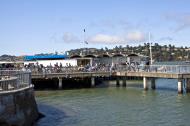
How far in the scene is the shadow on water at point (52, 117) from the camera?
29516 millimetres

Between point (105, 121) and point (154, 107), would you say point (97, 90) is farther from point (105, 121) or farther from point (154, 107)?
point (105, 121)

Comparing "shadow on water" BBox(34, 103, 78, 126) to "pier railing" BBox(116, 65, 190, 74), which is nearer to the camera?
"shadow on water" BBox(34, 103, 78, 126)

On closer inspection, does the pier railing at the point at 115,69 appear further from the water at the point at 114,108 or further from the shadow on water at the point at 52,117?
the shadow on water at the point at 52,117

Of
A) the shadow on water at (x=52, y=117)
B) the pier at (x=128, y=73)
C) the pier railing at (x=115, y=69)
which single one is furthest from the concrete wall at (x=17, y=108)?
the pier railing at (x=115, y=69)

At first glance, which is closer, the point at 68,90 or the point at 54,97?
the point at 54,97

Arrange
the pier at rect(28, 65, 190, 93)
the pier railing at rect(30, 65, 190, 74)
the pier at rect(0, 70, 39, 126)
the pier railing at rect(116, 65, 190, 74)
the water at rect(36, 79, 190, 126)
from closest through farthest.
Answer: the pier at rect(0, 70, 39, 126)
the water at rect(36, 79, 190, 126)
the pier railing at rect(116, 65, 190, 74)
the pier at rect(28, 65, 190, 93)
the pier railing at rect(30, 65, 190, 74)

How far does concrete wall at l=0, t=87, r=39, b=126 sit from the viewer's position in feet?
78.6

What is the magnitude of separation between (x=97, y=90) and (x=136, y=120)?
23.6 meters

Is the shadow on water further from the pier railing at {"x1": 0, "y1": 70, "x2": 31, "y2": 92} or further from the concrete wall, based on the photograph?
the pier railing at {"x1": 0, "y1": 70, "x2": 31, "y2": 92}

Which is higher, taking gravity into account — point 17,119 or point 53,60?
point 53,60

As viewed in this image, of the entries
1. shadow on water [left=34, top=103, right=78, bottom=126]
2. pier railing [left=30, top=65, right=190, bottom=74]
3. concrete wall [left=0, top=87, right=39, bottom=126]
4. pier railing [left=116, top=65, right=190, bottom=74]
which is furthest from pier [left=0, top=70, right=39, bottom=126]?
pier railing [left=30, top=65, right=190, bottom=74]

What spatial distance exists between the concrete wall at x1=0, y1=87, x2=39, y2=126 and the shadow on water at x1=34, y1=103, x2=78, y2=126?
3.05 feet

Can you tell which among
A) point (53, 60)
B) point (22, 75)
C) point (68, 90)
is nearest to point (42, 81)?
point (68, 90)

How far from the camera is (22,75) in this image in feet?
98.7
